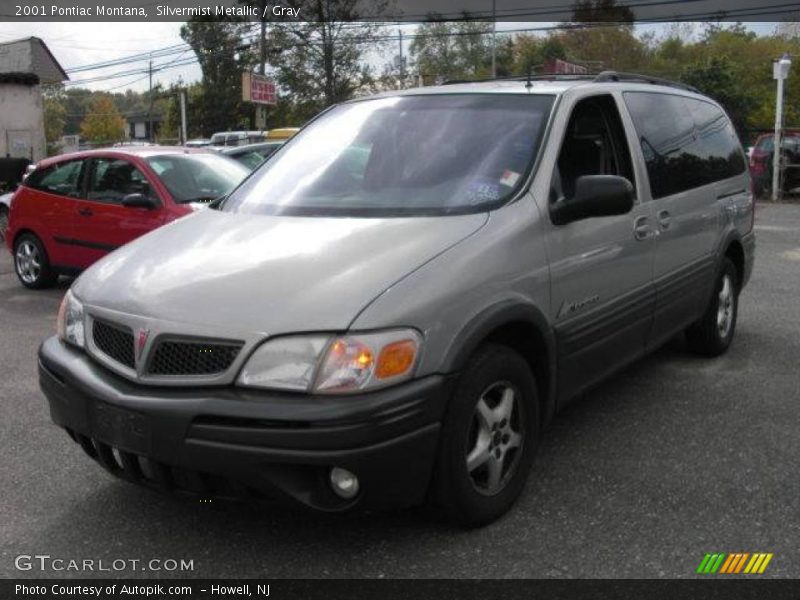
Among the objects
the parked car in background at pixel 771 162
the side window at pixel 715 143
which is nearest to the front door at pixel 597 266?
the side window at pixel 715 143

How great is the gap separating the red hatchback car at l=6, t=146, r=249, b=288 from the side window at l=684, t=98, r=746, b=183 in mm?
4270

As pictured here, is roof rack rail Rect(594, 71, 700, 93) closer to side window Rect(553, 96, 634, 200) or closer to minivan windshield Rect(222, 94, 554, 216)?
side window Rect(553, 96, 634, 200)

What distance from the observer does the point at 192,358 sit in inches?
110

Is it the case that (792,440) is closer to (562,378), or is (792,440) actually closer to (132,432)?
(562,378)

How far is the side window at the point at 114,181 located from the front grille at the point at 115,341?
189 inches

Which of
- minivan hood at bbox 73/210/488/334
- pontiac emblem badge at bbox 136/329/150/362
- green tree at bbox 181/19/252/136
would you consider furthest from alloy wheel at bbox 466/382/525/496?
green tree at bbox 181/19/252/136

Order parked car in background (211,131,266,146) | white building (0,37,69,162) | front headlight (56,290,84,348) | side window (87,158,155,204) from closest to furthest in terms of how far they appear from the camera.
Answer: front headlight (56,290,84,348) < side window (87,158,155,204) < white building (0,37,69,162) < parked car in background (211,131,266,146)

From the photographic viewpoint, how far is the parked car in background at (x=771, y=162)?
63.7ft

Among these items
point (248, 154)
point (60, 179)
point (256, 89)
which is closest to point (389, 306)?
point (60, 179)

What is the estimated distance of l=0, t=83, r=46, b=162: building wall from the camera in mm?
20125

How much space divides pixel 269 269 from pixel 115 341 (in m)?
0.61

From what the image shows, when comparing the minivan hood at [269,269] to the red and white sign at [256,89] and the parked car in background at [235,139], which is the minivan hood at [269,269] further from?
the parked car in background at [235,139]

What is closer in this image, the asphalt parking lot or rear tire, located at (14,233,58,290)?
the asphalt parking lot

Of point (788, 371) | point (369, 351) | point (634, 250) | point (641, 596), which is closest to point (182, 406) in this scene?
point (369, 351)
